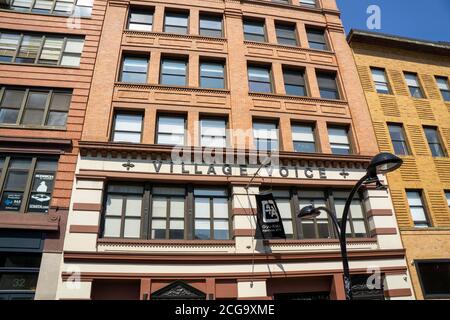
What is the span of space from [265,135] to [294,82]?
180 inches

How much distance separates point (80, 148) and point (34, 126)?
8.17 feet

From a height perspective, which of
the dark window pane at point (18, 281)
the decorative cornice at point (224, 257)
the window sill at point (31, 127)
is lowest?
the dark window pane at point (18, 281)

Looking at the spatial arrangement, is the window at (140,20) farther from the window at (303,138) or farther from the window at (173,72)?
the window at (303,138)

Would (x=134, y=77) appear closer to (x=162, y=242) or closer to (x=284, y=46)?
(x=162, y=242)

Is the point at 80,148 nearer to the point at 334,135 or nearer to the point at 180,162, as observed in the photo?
the point at 180,162

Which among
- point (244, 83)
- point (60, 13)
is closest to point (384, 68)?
point (244, 83)

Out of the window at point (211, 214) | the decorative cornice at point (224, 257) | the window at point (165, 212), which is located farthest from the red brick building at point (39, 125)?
the window at point (211, 214)

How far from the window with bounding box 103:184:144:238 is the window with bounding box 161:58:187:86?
253 inches

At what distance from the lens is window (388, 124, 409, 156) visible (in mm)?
18844

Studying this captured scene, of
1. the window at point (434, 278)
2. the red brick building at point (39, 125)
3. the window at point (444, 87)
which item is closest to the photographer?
the red brick building at point (39, 125)

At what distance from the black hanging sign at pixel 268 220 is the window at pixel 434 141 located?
37.5 ft

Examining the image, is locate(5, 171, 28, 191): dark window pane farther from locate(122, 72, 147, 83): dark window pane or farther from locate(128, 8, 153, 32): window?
locate(128, 8, 153, 32): window

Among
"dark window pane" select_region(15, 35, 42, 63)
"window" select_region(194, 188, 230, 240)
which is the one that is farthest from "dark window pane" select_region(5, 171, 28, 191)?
"window" select_region(194, 188, 230, 240)

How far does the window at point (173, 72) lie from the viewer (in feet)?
60.1
